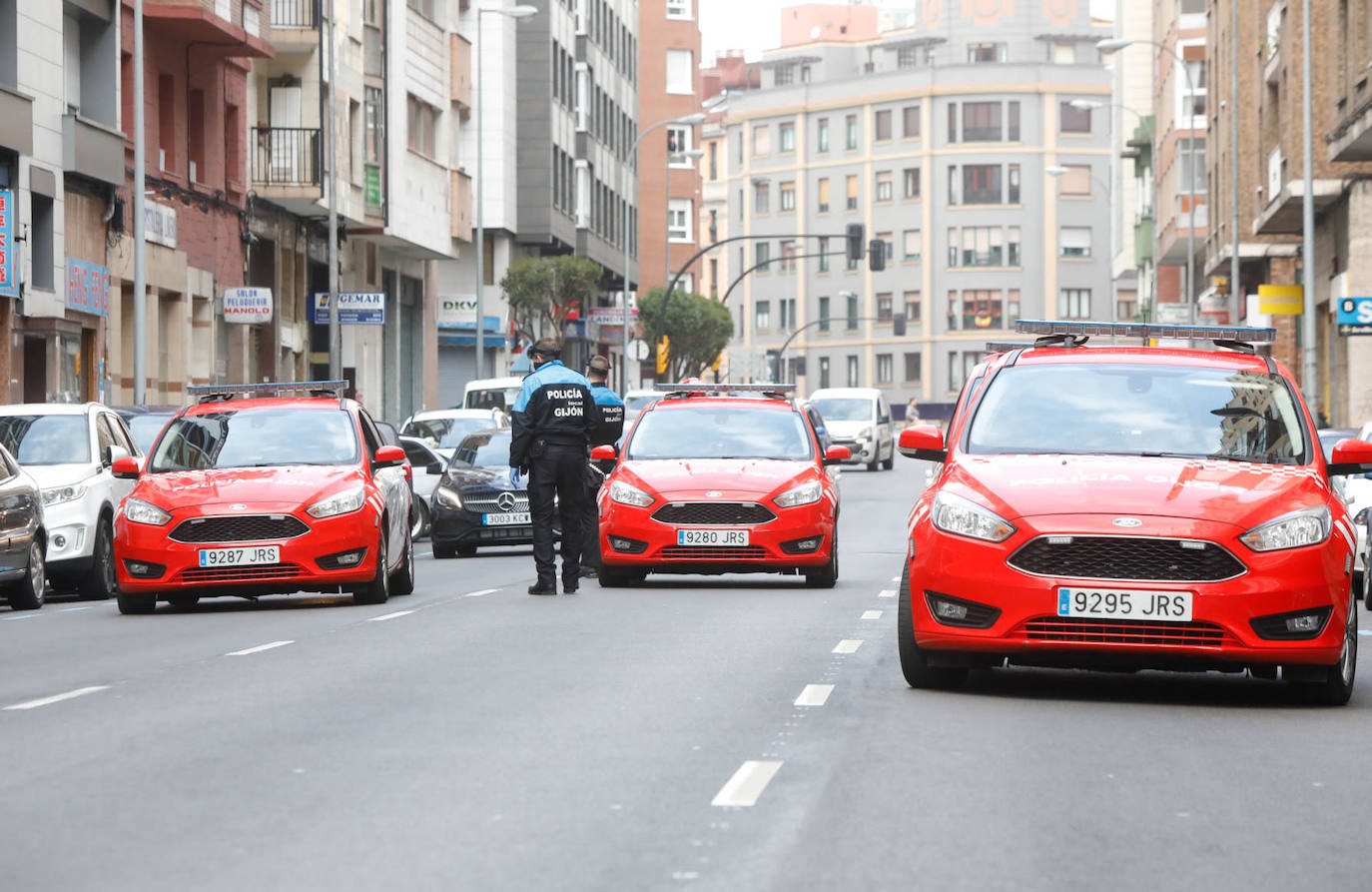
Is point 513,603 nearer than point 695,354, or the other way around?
point 513,603

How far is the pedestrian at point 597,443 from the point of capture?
830 inches

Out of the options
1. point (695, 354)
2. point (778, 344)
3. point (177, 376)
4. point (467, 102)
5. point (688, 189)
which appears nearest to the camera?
point (177, 376)

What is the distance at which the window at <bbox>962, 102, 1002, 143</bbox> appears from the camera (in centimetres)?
13512

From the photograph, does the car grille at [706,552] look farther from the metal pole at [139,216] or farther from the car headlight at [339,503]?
the metal pole at [139,216]

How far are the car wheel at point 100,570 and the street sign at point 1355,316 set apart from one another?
2304 centimetres

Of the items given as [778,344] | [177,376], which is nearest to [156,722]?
[177,376]

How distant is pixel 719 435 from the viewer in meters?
21.2

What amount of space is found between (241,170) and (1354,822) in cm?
3938

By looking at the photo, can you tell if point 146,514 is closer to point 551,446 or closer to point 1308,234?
point 551,446

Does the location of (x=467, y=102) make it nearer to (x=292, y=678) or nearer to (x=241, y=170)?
(x=241, y=170)

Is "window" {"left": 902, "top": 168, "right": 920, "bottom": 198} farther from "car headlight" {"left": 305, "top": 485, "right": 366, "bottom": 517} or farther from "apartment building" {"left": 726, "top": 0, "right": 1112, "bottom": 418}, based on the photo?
"car headlight" {"left": 305, "top": 485, "right": 366, "bottom": 517}

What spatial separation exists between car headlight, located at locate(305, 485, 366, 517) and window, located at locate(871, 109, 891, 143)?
398 feet

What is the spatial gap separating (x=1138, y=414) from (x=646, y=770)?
→ 4.25m

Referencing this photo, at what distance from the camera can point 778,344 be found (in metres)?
144
